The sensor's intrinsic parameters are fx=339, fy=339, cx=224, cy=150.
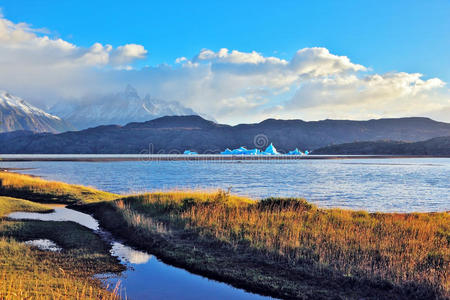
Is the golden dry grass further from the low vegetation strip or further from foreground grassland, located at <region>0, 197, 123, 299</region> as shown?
the low vegetation strip

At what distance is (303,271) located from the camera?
43.4 feet

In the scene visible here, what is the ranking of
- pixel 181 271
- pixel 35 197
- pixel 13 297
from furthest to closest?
pixel 35 197 → pixel 181 271 → pixel 13 297

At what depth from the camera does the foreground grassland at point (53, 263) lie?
10.4m

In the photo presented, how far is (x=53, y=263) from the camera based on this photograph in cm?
1380

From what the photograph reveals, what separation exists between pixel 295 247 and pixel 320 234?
2.16 meters

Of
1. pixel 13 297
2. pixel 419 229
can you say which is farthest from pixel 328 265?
pixel 13 297

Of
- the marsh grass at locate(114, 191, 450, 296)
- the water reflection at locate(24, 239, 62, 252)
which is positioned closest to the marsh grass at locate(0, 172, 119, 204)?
the marsh grass at locate(114, 191, 450, 296)

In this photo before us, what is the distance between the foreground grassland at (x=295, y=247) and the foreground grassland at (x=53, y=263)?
270 centimetres

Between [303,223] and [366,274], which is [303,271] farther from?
[303,223]

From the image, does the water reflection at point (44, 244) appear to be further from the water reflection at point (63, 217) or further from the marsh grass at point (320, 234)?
the marsh grass at point (320, 234)

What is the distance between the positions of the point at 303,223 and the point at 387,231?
4425 mm

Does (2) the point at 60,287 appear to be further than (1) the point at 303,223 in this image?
No

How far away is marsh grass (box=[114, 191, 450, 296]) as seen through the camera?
1272cm

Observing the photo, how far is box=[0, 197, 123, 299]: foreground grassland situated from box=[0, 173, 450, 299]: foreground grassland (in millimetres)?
2696
